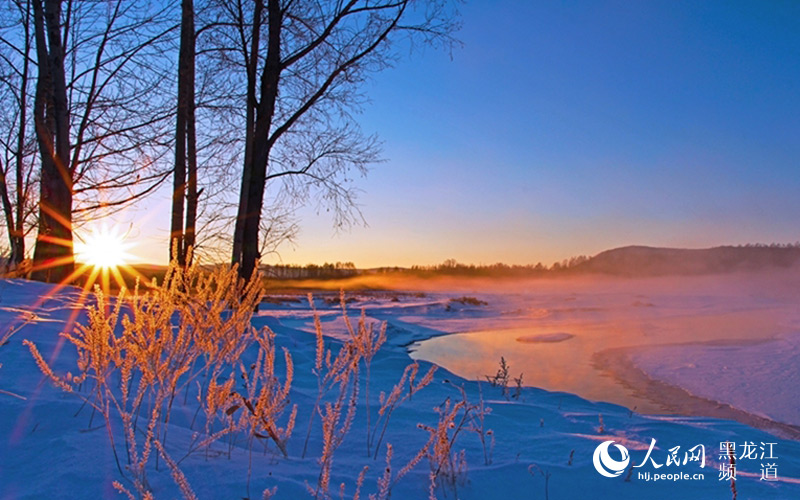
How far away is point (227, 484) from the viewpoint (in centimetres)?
178

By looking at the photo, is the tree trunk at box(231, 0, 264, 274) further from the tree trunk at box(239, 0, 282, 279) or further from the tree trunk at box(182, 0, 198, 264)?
the tree trunk at box(182, 0, 198, 264)

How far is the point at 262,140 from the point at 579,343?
251 inches

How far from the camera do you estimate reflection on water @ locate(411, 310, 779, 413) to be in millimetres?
6082

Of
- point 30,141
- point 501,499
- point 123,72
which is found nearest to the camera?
point 501,499

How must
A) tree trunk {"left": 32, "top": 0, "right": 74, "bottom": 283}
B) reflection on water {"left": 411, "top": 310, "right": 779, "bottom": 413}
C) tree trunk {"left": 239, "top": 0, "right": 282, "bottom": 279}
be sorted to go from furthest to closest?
tree trunk {"left": 239, "top": 0, "right": 282, "bottom": 279} → tree trunk {"left": 32, "top": 0, "right": 74, "bottom": 283} → reflection on water {"left": 411, "top": 310, "right": 779, "bottom": 413}

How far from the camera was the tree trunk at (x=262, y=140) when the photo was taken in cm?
898

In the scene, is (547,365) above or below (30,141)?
below

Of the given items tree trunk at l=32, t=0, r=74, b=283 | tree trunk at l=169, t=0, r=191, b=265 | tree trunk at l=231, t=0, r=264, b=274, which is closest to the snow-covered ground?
tree trunk at l=32, t=0, r=74, b=283

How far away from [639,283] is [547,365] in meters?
26.2

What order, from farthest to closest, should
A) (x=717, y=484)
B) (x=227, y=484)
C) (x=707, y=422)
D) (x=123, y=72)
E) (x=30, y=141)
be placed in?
1. (x=30, y=141)
2. (x=123, y=72)
3. (x=707, y=422)
4. (x=717, y=484)
5. (x=227, y=484)

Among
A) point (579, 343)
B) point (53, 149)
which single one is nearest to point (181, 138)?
point (53, 149)

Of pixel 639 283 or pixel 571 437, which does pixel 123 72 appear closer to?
pixel 571 437

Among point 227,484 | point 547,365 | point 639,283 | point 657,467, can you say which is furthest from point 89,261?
point 639,283

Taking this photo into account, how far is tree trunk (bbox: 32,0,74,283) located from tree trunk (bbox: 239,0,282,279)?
254 centimetres
